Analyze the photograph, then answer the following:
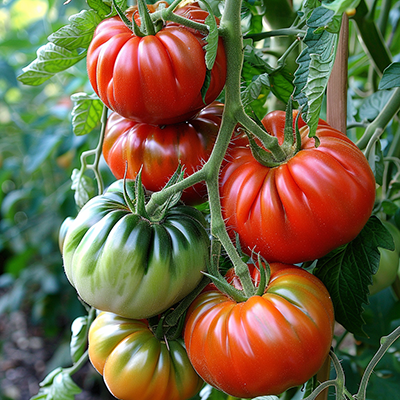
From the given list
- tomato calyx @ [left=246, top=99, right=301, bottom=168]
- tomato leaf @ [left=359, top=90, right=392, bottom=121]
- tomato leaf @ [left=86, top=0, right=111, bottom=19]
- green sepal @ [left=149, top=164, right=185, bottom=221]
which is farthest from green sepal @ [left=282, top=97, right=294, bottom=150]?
tomato leaf @ [left=359, top=90, right=392, bottom=121]

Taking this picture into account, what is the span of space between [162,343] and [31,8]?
2386mm

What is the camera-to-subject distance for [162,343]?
0.47 meters

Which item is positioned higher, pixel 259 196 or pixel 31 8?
pixel 31 8

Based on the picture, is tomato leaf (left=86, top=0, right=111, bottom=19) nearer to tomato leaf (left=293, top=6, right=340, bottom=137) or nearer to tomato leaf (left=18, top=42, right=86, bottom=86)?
tomato leaf (left=18, top=42, right=86, bottom=86)

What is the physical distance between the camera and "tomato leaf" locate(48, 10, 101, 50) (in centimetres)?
47

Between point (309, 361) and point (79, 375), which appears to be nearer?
point (309, 361)

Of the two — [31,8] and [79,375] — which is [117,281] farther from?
[31,8]

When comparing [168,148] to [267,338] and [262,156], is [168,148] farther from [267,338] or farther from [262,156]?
[267,338]

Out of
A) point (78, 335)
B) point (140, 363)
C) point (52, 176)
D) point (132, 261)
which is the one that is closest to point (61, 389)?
point (78, 335)

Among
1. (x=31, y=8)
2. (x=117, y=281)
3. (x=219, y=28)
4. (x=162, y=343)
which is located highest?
(x=31, y=8)

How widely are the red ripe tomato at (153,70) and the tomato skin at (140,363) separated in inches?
8.8

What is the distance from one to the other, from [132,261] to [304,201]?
160mm

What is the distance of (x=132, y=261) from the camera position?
15.0 inches

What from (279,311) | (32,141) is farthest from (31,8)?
(279,311)
